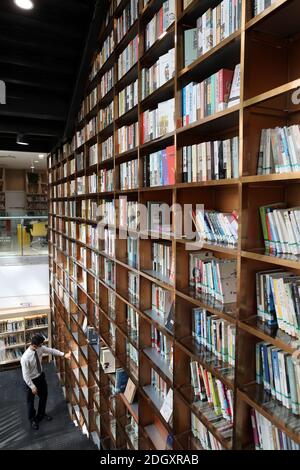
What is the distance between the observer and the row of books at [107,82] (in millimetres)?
2561

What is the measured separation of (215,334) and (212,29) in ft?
4.60

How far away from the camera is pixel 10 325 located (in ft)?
21.3

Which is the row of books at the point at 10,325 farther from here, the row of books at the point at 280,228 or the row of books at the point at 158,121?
the row of books at the point at 280,228

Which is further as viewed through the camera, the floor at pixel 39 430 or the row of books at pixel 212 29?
the floor at pixel 39 430

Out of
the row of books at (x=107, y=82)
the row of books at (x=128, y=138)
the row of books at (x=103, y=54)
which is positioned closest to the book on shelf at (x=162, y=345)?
the row of books at (x=128, y=138)

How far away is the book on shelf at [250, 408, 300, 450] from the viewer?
1160mm

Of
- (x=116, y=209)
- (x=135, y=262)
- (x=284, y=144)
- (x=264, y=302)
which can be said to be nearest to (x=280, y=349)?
(x=264, y=302)

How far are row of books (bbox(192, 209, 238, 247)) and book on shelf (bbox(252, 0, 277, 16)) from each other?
29.9 inches

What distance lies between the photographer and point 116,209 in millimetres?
2533

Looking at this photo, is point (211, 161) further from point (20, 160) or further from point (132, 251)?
point (20, 160)

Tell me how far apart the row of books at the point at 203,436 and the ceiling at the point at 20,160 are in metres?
7.71

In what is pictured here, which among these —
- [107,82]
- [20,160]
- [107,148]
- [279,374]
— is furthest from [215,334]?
[20,160]

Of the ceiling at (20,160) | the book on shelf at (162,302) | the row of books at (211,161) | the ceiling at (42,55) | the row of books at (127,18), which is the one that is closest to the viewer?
the row of books at (211,161)

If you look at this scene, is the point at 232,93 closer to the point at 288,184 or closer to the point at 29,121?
the point at 288,184
